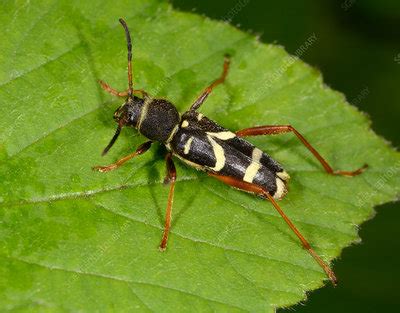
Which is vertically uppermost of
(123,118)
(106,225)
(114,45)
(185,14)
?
(185,14)

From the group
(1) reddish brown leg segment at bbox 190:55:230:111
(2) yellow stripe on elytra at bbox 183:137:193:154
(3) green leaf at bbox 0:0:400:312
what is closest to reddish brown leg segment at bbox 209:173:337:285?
(3) green leaf at bbox 0:0:400:312

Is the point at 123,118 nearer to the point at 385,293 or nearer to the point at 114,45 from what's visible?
the point at 114,45

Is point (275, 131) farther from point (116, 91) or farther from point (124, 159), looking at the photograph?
point (116, 91)

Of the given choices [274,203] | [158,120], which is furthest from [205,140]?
[274,203]

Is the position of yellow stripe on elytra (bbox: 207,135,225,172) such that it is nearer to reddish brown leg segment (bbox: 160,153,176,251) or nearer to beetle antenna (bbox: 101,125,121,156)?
reddish brown leg segment (bbox: 160,153,176,251)

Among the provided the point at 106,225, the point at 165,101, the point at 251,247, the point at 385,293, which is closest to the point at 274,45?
the point at 165,101

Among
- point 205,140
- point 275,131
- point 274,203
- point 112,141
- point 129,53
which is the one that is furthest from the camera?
point 205,140
